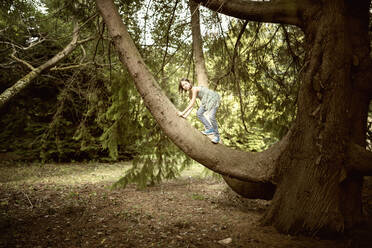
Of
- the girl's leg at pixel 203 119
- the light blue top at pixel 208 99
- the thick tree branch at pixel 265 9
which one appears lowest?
the girl's leg at pixel 203 119

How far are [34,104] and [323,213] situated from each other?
11.6 meters

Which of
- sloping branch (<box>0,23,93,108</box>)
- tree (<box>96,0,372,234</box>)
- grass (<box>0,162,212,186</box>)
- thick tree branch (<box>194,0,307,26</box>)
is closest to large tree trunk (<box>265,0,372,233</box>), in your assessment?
tree (<box>96,0,372,234</box>)

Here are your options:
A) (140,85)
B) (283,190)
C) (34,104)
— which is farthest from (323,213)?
(34,104)

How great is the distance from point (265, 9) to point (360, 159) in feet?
7.22

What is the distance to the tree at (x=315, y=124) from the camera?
9.09 ft

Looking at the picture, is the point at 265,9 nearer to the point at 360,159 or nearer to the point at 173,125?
the point at 173,125

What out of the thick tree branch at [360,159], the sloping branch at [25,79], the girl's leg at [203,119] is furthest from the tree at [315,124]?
the sloping branch at [25,79]

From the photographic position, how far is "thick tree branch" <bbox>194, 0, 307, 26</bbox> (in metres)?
2.88

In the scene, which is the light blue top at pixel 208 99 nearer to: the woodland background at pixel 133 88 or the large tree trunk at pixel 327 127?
the woodland background at pixel 133 88

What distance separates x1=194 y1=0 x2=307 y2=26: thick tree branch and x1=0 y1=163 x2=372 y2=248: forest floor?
2.81 m

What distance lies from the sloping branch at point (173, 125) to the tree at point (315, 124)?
0.01 m

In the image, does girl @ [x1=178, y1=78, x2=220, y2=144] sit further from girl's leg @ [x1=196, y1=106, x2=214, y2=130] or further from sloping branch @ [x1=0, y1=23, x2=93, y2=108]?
sloping branch @ [x1=0, y1=23, x2=93, y2=108]

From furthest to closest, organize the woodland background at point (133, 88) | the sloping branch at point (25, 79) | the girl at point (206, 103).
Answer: the sloping branch at point (25, 79), the woodland background at point (133, 88), the girl at point (206, 103)

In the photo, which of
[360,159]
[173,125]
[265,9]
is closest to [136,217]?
[173,125]
